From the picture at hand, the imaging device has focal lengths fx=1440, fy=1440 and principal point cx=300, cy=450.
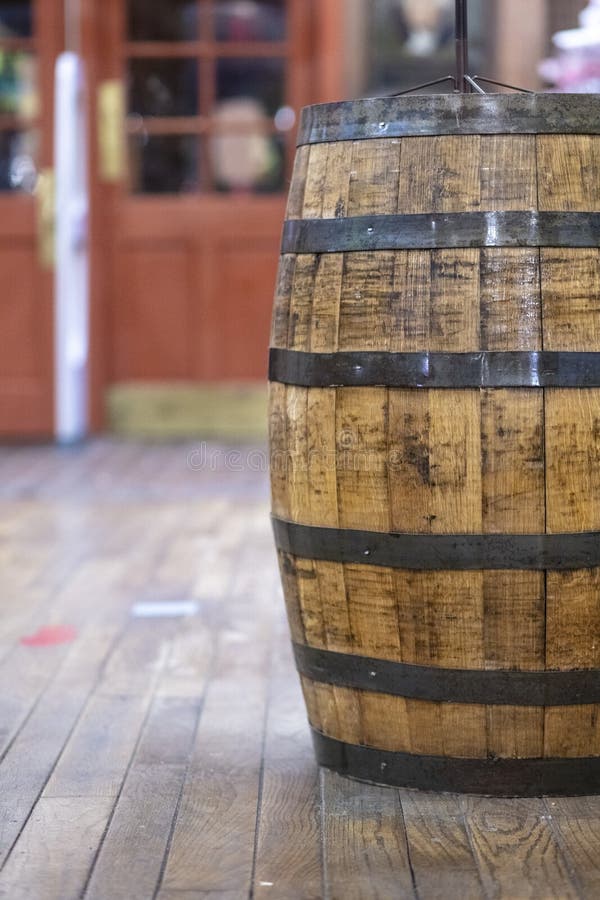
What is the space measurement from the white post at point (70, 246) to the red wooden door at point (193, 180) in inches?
5.9

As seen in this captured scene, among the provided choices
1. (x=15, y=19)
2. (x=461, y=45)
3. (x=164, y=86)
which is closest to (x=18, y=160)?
(x=15, y=19)

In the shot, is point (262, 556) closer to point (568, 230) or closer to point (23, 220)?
point (568, 230)

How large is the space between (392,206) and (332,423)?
0.33 metres

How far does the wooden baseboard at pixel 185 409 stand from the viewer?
21.8 feet

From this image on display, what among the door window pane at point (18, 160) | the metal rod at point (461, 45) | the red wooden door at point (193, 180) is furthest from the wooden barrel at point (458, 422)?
the door window pane at point (18, 160)

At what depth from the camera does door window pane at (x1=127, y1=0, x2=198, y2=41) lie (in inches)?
254

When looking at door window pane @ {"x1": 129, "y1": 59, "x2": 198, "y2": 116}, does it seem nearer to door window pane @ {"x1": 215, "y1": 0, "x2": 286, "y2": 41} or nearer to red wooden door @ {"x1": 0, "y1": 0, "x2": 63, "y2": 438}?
door window pane @ {"x1": 215, "y1": 0, "x2": 286, "y2": 41}

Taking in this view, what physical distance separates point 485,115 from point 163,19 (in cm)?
473

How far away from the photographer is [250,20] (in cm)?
649

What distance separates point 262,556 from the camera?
4164 mm

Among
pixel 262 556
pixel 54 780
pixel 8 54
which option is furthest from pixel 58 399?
pixel 54 780

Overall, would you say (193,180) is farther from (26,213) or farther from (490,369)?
(490,369)

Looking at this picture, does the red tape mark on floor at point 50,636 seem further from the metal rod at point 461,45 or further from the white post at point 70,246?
the white post at point 70,246

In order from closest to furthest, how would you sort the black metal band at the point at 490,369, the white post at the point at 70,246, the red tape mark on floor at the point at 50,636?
the black metal band at the point at 490,369, the red tape mark on floor at the point at 50,636, the white post at the point at 70,246
